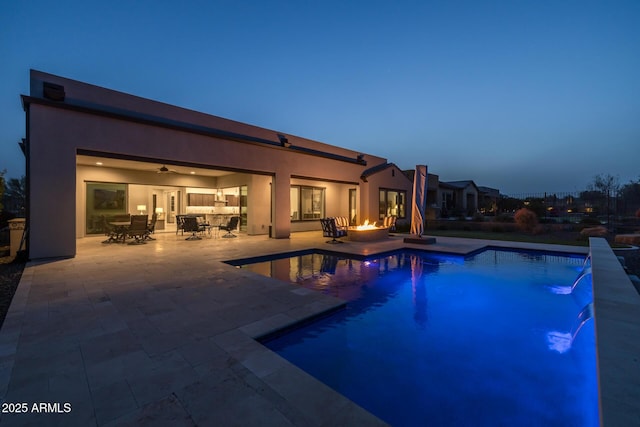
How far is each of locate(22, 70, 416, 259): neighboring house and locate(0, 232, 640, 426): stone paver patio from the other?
3.67 m

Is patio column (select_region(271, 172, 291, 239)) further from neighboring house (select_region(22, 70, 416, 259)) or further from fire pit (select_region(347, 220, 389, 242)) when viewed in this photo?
fire pit (select_region(347, 220, 389, 242))

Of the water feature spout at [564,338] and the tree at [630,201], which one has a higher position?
the tree at [630,201]

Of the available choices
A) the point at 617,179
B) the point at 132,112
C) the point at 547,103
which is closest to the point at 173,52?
the point at 132,112

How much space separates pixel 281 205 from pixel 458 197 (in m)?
27.9

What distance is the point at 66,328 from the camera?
3359 mm

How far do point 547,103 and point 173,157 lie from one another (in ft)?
108

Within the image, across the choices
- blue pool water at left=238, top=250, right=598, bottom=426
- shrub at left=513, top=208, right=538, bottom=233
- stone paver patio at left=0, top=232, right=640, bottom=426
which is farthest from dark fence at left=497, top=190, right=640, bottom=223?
stone paver patio at left=0, top=232, right=640, bottom=426

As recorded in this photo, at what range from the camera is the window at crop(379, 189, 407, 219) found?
62.4ft

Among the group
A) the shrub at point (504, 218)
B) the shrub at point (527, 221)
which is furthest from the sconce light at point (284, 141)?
the shrub at point (504, 218)

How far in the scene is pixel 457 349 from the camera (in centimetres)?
341

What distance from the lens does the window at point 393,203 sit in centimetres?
1903

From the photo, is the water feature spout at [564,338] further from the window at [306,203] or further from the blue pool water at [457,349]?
the window at [306,203]

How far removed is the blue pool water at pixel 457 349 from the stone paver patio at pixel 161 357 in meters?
0.53

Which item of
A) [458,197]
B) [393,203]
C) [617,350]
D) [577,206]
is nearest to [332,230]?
[617,350]
